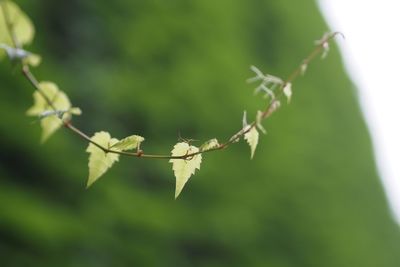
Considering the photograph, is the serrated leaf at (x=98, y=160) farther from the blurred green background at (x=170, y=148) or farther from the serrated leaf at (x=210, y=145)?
the blurred green background at (x=170, y=148)

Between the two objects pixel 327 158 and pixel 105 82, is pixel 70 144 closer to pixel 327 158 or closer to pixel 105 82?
pixel 105 82

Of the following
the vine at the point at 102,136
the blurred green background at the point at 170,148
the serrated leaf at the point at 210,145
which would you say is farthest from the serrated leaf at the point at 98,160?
the blurred green background at the point at 170,148

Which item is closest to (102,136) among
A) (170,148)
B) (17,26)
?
(17,26)

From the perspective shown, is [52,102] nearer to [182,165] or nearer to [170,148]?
[182,165]

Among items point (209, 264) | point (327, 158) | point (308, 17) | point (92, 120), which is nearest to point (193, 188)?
point (209, 264)

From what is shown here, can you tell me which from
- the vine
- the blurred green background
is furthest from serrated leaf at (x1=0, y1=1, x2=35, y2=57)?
the blurred green background
